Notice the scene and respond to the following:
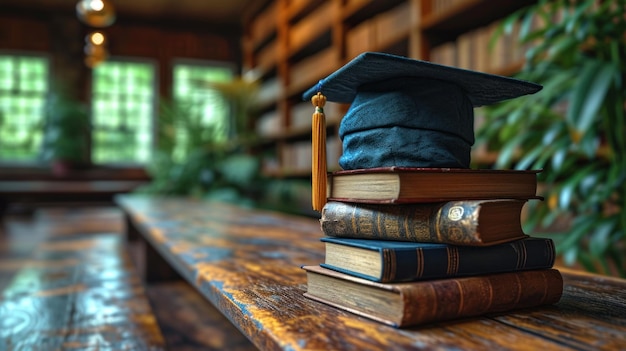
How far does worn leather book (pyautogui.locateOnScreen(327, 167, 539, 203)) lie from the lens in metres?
0.54

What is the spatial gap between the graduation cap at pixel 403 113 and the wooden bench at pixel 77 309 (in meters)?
0.69

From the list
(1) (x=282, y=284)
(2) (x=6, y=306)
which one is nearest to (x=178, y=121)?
(2) (x=6, y=306)

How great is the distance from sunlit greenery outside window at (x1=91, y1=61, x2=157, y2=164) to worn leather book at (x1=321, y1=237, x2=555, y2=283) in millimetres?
8064

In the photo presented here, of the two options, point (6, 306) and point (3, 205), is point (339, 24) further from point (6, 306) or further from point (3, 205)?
point (3, 205)

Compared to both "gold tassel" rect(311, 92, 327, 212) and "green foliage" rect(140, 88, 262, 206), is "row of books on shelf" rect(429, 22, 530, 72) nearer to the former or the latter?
"gold tassel" rect(311, 92, 327, 212)

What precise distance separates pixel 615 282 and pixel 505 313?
0.30 meters

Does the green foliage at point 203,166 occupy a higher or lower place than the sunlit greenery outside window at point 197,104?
lower

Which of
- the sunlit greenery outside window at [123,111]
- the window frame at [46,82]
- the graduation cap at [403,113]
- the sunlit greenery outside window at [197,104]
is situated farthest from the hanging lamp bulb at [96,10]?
the sunlit greenery outside window at [123,111]

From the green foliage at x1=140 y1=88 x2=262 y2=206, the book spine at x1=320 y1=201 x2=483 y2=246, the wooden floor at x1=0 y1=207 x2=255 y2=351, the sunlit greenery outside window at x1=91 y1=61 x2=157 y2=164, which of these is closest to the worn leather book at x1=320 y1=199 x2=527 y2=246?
the book spine at x1=320 y1=201 x2=483 y2=246

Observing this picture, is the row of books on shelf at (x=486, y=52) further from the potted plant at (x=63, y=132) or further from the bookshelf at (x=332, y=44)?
the potted plant at (x=63, y=132)

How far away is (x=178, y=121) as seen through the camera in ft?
20.2

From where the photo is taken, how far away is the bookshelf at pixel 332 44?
2590 mm

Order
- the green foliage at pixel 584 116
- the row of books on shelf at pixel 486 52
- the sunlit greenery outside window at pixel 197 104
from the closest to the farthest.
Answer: the green foliage at pixel 584 116 → the row of books on shelf at pixel 486 52 → the sunlit greenery outside window at pixel 197 104

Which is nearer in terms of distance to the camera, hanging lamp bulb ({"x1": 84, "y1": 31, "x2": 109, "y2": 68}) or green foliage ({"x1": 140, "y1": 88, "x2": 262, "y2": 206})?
green foliage ({"x1": 140, "y1": 88, "x2": 262, "y2": 206})
